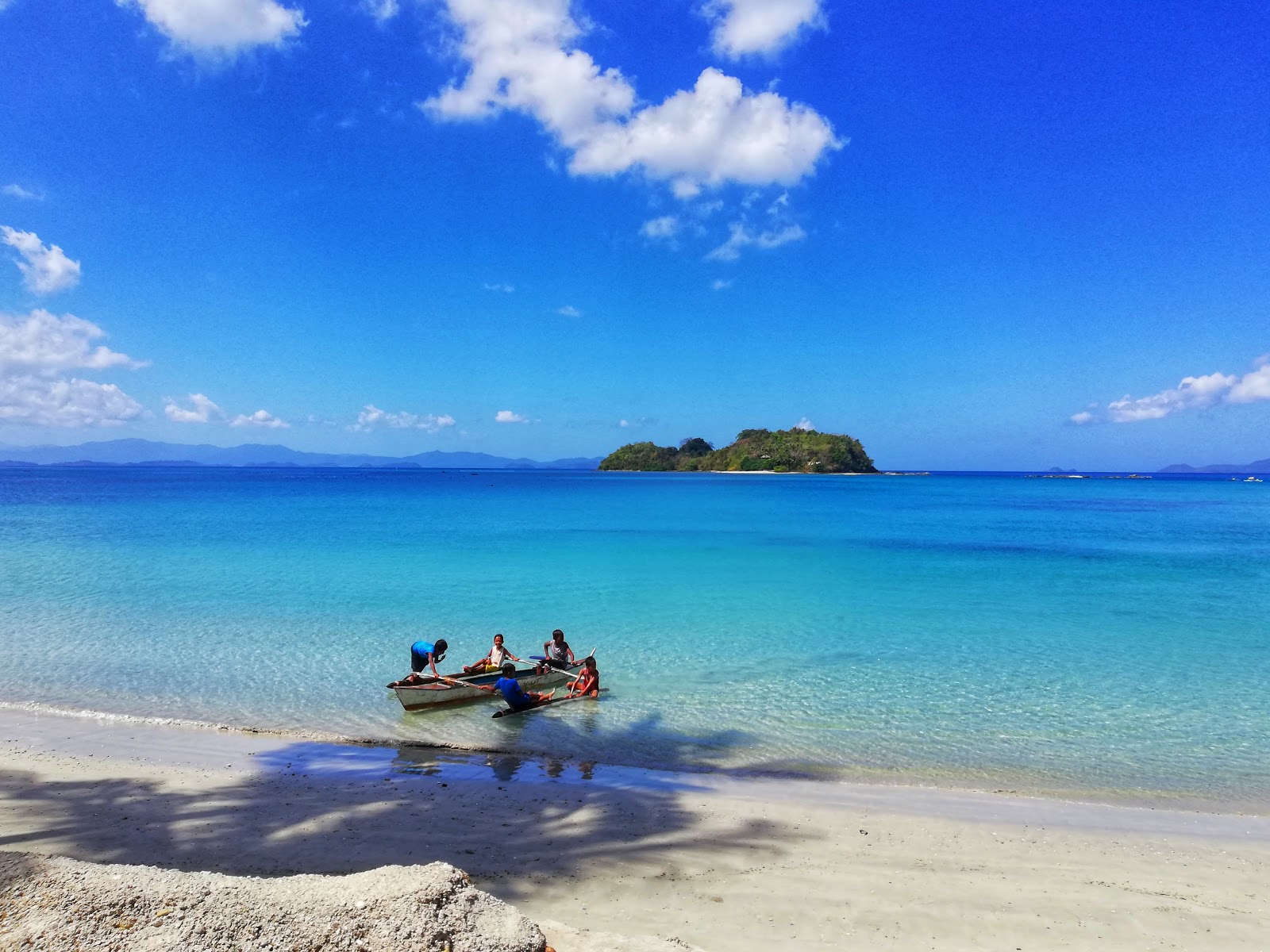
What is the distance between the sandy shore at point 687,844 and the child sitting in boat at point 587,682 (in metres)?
2.98

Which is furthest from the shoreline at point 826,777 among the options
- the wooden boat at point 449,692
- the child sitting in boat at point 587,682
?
the child sitting in boat at point 587,682

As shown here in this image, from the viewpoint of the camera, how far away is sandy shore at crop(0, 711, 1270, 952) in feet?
20.6

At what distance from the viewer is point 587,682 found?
44.2ft

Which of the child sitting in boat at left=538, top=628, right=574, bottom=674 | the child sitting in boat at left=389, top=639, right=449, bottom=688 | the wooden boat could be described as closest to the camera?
the wooden boat

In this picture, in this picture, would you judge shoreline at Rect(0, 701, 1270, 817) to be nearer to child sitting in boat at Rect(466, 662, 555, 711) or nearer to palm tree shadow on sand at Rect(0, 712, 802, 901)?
palm tree shadow on sand at Rect(0, 712, 802, 901)

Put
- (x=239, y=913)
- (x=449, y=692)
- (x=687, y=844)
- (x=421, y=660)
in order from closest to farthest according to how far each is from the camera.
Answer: (x=239, y=913), (x=687, y=844), (x=449, y=692), (x=421, y=660)

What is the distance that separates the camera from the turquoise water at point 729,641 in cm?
1121

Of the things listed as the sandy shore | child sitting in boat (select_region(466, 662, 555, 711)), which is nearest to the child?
child sitting in boat (select_region(466, 662, 555, 711))

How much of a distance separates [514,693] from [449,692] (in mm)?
1284

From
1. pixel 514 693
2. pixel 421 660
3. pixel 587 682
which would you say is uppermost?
pixel 421 660

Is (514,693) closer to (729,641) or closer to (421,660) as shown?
(421,660)

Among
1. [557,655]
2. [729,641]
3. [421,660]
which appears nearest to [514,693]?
[421,660]

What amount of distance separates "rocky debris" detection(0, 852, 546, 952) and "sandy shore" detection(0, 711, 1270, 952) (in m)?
1.32

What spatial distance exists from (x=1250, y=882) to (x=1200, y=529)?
54516 millimetres
